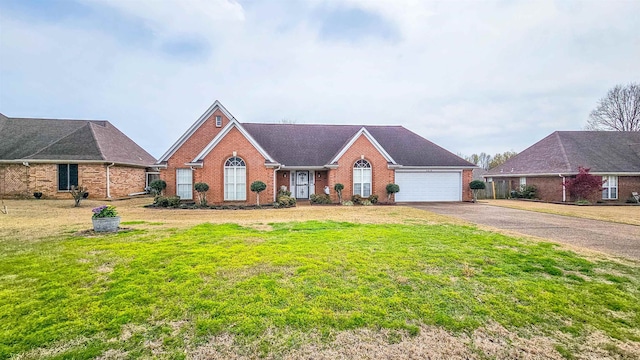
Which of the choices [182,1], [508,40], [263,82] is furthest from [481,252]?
[263,82]

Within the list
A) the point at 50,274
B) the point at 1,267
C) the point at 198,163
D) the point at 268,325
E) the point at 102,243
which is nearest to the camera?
the point at 268,325

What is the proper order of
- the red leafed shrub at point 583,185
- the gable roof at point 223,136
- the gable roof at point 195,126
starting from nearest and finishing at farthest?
1. the gable roof at point 223,136
2. the gable roof at point 195,126
3. the red leafed shrub at point 583,185

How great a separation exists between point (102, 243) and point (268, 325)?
21.2 feet

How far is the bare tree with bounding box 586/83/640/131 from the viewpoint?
3425 cm

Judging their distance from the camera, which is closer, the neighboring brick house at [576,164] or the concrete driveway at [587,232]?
the concrete driveway at [587,232]

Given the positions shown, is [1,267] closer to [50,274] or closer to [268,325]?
[50,274]

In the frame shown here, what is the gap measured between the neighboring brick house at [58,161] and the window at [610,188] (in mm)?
39472

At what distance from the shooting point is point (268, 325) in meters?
3.39

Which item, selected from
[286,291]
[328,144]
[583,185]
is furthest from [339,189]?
[583,185]

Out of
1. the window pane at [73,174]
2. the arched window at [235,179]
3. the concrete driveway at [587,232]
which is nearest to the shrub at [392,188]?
the concrete driveway at [587,232]

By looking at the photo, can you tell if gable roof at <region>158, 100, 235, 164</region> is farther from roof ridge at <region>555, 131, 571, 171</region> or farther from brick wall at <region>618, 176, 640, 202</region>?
brick wall at <region>618, 176, 640, 202</region>

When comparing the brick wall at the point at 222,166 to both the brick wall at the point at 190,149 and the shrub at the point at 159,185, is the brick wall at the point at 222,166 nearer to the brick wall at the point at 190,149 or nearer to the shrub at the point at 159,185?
the brick wall at the point at 190,149

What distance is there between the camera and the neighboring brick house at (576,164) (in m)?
22.0

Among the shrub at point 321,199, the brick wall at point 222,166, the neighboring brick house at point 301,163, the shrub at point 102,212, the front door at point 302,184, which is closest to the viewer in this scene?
the shrub at point 102,212
